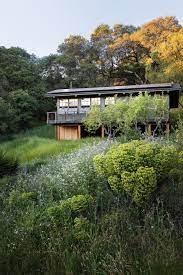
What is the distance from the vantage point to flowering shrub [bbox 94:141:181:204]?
765 centimetres

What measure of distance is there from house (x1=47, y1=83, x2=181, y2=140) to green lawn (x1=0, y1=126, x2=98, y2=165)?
231 centimetres

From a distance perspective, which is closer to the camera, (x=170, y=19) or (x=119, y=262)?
(x=119, y=262)

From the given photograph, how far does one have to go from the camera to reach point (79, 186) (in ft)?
30.7

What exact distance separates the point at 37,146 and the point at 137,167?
19.2 m

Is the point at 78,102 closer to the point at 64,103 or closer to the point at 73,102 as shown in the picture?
the point at 73,102

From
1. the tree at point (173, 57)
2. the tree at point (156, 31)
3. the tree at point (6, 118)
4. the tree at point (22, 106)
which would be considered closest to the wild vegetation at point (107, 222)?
the tree at point (173, 57)

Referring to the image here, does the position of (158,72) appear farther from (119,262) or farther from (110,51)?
(119,262)

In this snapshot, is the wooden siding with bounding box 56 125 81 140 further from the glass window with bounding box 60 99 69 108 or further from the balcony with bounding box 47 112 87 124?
the glass window with bounding box 60 99 69 108

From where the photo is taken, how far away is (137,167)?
8023 mm

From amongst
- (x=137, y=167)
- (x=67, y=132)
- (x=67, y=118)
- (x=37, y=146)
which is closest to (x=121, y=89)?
(x=67, y=118)

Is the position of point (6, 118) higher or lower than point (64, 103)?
lower

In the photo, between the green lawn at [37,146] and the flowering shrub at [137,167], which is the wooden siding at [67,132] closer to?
the green lawn at [37,146]

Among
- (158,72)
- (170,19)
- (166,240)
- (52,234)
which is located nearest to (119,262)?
(166,240)

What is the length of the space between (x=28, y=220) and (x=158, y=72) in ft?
108
